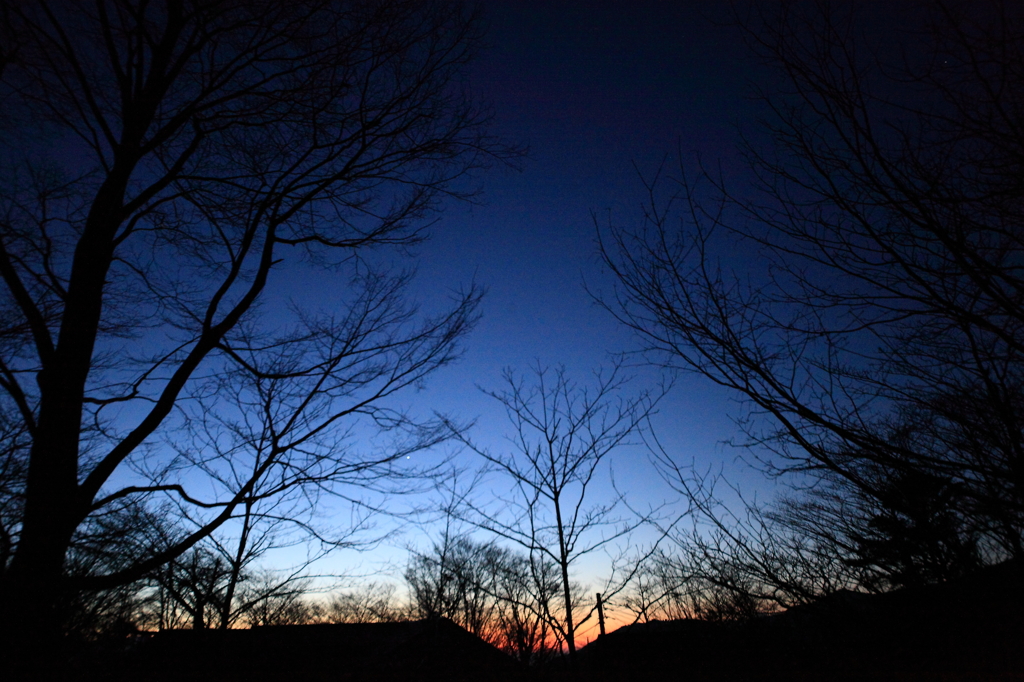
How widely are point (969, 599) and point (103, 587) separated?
177 inches

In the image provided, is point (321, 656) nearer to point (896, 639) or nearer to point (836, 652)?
point (836, 652)

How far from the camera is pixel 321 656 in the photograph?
11.8m

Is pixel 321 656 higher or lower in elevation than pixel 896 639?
higher

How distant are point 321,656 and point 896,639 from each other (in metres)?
12.4

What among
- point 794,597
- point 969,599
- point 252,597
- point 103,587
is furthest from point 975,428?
point 252,597

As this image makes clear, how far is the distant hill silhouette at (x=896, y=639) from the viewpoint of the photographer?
2.15 metres

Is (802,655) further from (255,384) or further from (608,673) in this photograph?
(255,384)

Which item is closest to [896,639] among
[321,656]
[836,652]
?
[836,652]

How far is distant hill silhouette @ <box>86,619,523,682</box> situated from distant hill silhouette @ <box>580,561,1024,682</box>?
2.89ft

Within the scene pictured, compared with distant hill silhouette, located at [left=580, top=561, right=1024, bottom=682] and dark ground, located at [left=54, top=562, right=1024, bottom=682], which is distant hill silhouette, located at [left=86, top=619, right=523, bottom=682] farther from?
distant hill silhouette, located at [left=580, top=561, right=1024, bottom=682]

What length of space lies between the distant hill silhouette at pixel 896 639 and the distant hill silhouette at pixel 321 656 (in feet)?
2.89

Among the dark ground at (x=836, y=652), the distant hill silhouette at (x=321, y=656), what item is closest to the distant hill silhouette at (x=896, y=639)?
the dark ground at (x=836, y=652)

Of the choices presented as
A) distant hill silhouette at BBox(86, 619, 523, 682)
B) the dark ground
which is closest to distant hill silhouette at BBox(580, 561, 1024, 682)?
the dark ground

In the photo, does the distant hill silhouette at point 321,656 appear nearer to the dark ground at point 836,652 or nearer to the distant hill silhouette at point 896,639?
the dark ground at point 836,652
